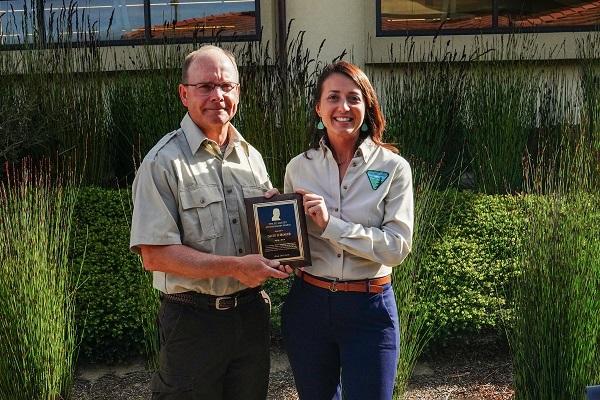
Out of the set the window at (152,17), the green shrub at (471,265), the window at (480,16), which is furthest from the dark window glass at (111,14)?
the green shrub at (471,265)

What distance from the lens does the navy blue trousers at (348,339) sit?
261cm

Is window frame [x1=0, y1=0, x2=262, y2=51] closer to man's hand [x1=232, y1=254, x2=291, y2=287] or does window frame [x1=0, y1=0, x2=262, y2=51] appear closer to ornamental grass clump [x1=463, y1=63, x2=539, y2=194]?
ornamental grass clump [x1=463, y1=63, x2=539, y2=194]

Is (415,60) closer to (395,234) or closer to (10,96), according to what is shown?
(10,96)

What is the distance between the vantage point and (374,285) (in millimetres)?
2652

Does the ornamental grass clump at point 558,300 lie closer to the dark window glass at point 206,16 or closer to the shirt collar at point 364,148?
the shirt collar at point 364,148

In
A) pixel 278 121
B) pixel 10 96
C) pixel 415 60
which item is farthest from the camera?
pixel 415 60

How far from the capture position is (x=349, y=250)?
2.57m

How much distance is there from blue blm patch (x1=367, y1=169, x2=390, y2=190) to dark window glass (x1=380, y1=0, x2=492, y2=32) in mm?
4576

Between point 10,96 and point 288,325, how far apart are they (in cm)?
386

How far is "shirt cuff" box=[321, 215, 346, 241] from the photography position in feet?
8.38

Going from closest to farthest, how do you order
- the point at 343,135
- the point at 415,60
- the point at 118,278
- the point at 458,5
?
the point at 343,135 < the point at 118,278 < the point at 415,60 < the point at 458,5

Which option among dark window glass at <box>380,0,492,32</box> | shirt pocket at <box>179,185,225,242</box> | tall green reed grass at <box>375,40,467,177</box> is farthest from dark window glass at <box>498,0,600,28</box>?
shirt pocket at <box>179,185,225,242</box>

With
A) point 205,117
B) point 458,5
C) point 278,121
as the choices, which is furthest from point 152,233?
point 458,5

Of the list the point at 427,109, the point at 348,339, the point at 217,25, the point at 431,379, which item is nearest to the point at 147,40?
the point at 217,25
